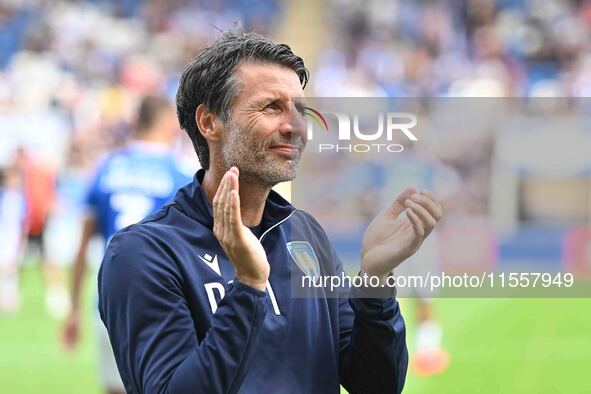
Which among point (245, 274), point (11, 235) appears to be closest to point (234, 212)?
point (245, 274)

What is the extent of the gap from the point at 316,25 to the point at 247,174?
757 inches

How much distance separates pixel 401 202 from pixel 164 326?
0.54m

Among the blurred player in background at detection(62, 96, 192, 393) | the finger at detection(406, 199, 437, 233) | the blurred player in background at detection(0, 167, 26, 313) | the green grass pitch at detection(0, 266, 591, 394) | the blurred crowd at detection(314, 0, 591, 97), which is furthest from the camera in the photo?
the blurred crowd at detection(314, 0, 591, 97)

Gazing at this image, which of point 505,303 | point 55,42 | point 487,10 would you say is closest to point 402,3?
point 487,10

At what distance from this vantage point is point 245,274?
210 centimetres

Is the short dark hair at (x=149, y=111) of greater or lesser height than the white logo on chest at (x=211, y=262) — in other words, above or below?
above

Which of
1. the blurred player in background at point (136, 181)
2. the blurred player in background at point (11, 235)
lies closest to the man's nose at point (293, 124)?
the blurred player in background at point (136, 181)

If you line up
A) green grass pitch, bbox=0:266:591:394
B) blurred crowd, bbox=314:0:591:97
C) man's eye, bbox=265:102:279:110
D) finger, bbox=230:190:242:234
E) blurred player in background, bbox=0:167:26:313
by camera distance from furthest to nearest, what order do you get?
blurred crowd, bbox=314:0:591:97
blurred player in background, bbox=0:167:26:313
green grass pitch, bbox=0:266:591:394
man's eye, bbox=265:102:279:110
finger, bbox=230:190:242:234

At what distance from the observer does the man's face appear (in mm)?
2268

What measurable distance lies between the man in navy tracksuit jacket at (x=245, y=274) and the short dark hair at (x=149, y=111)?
10.6 ft

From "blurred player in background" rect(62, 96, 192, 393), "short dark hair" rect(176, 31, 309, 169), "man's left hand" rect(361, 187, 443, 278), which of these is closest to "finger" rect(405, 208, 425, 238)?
"man's left hand" rect(361, 187, 443, 278)

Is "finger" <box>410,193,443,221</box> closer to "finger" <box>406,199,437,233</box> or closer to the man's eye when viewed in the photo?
"finger" <box>406,199,437,233</box>

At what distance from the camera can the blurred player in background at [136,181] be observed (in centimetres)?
554

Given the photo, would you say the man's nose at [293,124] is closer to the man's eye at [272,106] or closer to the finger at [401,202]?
the man's eye at [272,106]
